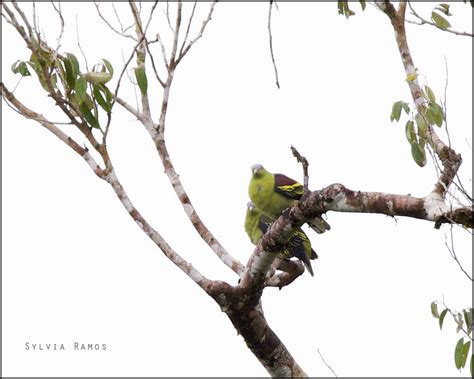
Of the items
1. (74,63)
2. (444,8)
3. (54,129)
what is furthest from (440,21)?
(54,129)

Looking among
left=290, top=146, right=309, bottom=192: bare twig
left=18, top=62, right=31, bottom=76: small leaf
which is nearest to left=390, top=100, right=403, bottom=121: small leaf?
left=290, top=146, right=309, bottom=192: bare twig

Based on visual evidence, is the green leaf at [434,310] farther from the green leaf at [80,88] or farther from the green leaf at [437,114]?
the green leaf at [80,88]

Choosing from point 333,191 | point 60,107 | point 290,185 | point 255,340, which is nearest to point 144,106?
point 60,107

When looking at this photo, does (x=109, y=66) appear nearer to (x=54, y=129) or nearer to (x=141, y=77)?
(x=141, y=77)

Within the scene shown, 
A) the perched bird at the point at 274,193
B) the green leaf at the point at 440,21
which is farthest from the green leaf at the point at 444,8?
the perched bird at the point at 274,193

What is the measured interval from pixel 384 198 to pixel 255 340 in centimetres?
172

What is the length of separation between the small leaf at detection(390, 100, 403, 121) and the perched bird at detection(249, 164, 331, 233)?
1.52 meters

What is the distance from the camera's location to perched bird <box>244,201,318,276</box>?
645 cm

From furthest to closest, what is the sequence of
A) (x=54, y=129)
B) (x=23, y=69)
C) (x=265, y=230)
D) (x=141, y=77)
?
(x=265, y=230)
(x=54, y=129)
(x=23, y=69)
(x=141, y=77)

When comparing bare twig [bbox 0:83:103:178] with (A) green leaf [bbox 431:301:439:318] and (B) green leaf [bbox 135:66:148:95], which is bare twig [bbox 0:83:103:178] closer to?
(B) green leaf [bbox 135:66:148:95]

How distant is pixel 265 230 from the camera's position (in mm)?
7113

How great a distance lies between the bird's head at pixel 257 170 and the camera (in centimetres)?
678

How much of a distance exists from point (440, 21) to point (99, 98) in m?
2.17

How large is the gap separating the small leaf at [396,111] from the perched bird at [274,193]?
152 centimetres
